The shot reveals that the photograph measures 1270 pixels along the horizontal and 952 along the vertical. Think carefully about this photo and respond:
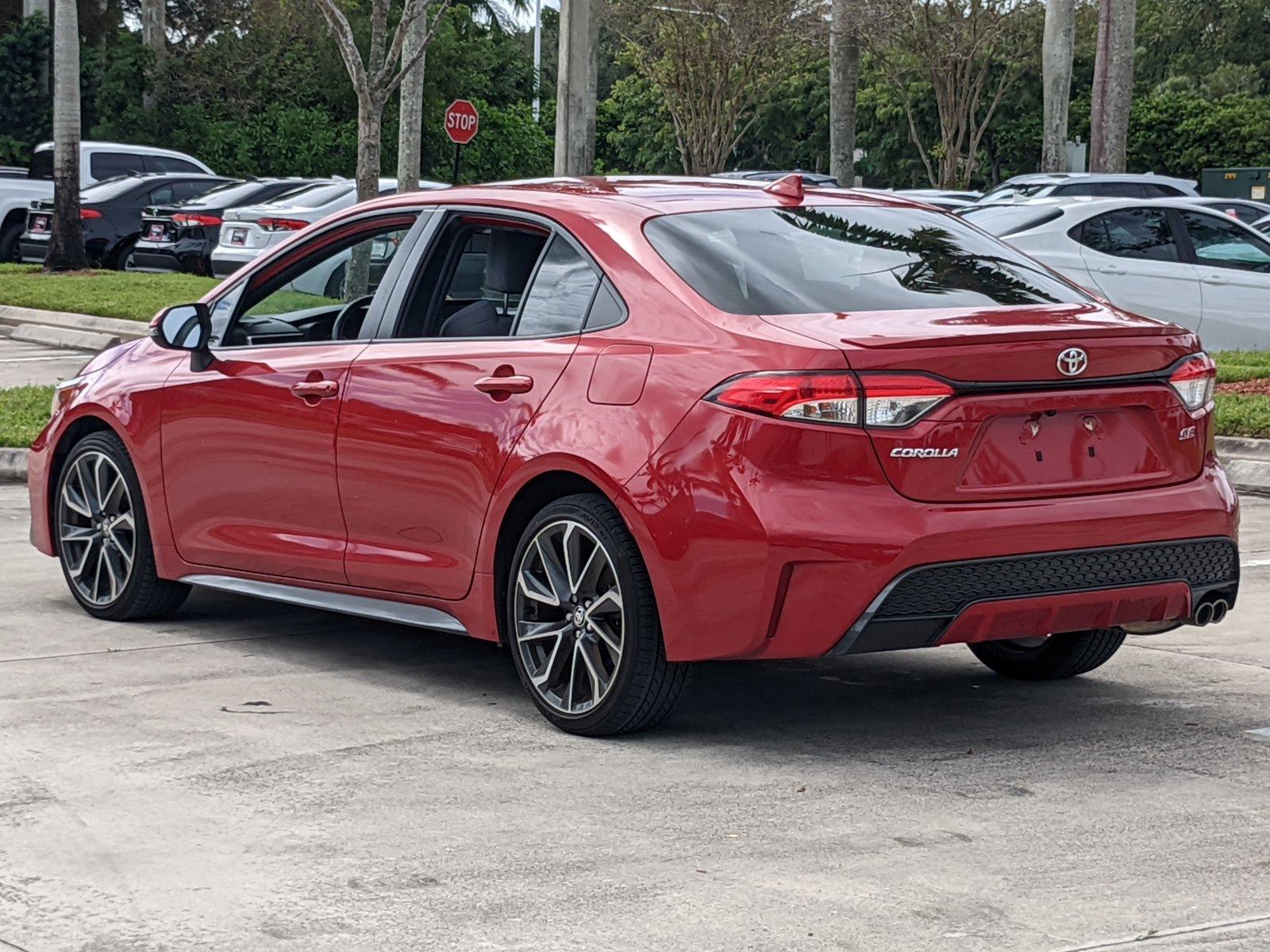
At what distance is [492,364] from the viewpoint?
629 centimetres

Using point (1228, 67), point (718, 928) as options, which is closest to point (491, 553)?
point (718, 928)

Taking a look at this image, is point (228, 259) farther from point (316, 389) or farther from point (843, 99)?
point (843, 99)

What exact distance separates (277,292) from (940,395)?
292cm

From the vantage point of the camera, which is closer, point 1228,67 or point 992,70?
point 992,70

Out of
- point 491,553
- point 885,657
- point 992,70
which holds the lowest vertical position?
point 885,657

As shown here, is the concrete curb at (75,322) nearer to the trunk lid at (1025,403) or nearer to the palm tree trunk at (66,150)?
the palm tree trunk at (66,150)

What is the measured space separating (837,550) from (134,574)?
129 inches

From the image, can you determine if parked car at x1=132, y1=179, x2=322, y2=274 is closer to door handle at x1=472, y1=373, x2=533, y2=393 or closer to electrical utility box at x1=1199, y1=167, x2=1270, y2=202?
door handle at x1=472, y1=373, x2=533, y2=393

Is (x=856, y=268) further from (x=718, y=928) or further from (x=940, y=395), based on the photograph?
(x=718, y=928)

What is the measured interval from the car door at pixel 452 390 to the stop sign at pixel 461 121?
2611 centimetres

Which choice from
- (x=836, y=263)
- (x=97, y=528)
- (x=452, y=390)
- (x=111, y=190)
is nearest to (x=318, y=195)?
(x=111, y=190)

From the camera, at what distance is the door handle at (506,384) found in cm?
615

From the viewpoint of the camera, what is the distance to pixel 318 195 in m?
25.2

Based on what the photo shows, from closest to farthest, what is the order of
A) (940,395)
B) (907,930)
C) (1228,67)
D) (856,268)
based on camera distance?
(907,930), (940,395), (856,268), (1228,67)
